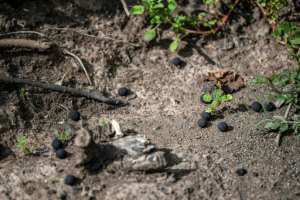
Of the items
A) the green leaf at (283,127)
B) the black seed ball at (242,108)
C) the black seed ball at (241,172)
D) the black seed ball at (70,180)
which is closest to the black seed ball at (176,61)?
the black seed ball at (242,108)

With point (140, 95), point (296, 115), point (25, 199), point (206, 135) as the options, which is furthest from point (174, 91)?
point (25, 199)

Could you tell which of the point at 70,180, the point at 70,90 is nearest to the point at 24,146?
the point at 70,180

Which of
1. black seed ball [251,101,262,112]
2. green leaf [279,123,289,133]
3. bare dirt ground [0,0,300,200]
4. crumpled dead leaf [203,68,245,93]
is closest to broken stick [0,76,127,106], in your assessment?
bare dirt ground [0,0,300,200]

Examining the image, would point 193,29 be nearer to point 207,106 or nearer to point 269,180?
point 207,106

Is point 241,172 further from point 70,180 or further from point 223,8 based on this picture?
point 223,8

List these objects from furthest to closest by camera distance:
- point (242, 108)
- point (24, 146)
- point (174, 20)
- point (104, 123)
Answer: point (174, 20) < point (242, 108) < point (104, 123) < point (24, 146)

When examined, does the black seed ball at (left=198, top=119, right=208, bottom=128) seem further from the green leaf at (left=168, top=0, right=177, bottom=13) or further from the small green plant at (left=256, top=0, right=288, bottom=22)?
the small green plant at (left=256, top=0, right=288, bottom=22)
